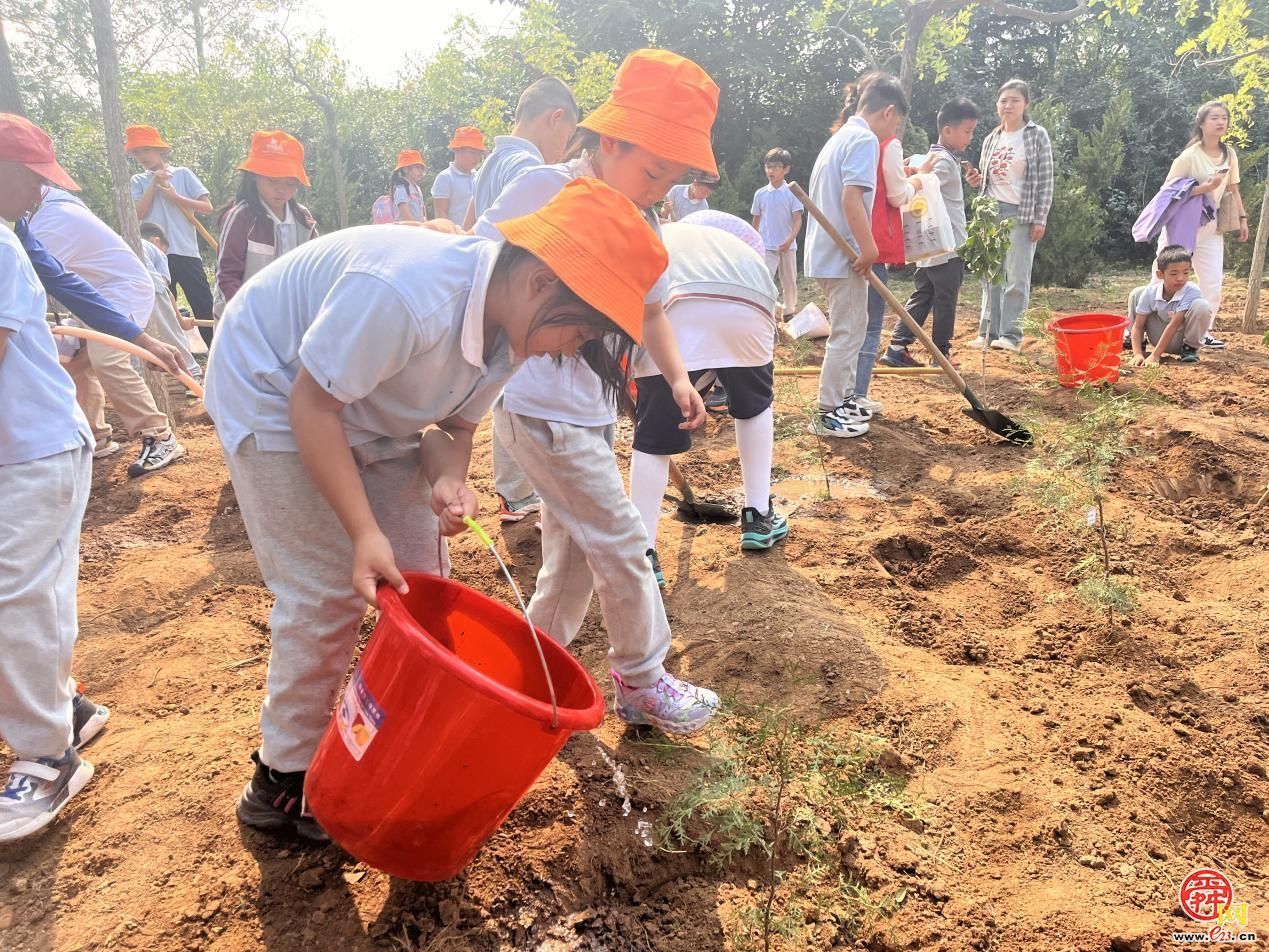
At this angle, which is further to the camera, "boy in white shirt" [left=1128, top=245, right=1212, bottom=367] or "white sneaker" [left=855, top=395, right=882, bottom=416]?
"boy in white shirt" [left=1128, top=245, right=1212, bottom=367]

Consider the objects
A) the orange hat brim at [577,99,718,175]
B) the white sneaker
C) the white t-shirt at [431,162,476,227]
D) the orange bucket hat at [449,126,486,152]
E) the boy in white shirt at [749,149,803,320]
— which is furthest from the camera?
the boy in white shirt at [749,149,803,320]

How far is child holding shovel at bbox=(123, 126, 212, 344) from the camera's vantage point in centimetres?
660

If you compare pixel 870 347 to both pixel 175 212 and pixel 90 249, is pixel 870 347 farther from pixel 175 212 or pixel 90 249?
pixel 175 212

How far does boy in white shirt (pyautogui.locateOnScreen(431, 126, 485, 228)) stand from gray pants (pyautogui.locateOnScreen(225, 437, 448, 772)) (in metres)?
6.88

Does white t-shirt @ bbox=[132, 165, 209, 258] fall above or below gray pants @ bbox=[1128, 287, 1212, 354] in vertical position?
above

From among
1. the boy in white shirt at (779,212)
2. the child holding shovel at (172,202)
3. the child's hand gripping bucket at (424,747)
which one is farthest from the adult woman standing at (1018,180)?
the child holding shovel at (172,202)

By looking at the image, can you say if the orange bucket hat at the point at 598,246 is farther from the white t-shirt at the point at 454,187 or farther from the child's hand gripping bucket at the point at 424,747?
the white t-shirt at the point at 454,187

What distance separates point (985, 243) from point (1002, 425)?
121 centimetres

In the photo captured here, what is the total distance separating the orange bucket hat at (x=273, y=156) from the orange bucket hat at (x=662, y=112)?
90.2 inches

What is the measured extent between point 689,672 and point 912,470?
2.28 meters

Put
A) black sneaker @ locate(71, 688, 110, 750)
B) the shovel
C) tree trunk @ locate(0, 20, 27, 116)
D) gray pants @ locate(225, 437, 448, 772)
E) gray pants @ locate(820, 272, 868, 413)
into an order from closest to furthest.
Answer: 1. gray pants @ locate(225, 437, 448, 772)
2. black sneaker @ locate(71, 688, 110, 750)
3. the shovel
4. gray pants @ locate(820, 272, 868, 413)
5. tree trunk @ locate(0, 20, 27, 116)

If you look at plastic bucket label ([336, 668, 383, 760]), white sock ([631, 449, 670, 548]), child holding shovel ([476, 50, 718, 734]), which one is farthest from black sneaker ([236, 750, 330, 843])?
white sock ([631, 449, 670, 548])

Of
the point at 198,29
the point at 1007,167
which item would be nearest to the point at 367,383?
the point at 1007,167

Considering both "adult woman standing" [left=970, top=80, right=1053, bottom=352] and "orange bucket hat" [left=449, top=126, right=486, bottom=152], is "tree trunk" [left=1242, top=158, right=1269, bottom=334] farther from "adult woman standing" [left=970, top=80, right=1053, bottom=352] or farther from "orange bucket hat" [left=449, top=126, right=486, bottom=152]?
"orange bucket hat" [left=449, top=126, right=486, bottom=152]
